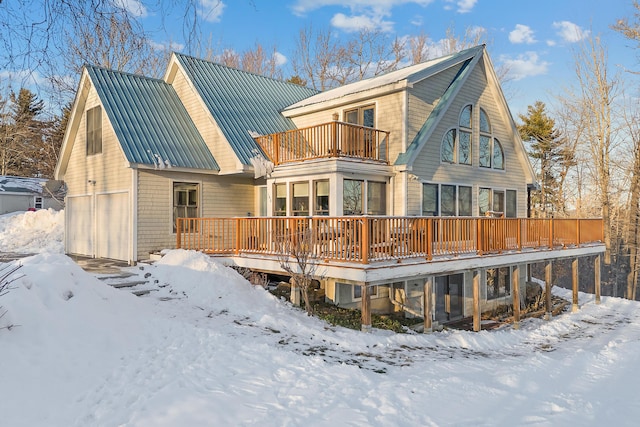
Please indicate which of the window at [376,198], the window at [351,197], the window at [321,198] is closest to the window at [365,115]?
the window at [376,198]

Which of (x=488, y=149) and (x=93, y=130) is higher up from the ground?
(x=93, y=130)

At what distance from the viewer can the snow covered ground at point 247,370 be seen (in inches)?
202

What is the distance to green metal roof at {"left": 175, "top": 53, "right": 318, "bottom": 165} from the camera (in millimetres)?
15148

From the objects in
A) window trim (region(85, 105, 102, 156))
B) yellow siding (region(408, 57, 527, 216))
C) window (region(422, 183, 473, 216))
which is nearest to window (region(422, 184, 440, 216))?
window (region(422, 183, 473, 216))

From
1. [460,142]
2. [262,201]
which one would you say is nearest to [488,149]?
[460,142]

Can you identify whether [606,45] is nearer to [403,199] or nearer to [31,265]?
[403,199]

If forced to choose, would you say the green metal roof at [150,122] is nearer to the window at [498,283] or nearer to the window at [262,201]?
the window at [262,201]

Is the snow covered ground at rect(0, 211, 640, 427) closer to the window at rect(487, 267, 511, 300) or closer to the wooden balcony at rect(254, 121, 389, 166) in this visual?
the wooden balcony at rect(254, 121, 389, 166)

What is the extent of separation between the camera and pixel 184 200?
14.7m

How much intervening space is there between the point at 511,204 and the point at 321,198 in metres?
8.93

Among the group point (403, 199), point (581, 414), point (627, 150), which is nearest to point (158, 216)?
point (403, 199)

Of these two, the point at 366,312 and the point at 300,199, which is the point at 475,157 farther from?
the point at 366,312

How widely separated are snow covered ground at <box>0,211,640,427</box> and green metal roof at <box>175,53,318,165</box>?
6388mm

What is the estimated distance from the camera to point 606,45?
92.4 ft
